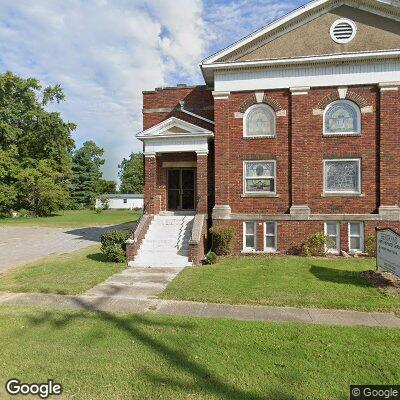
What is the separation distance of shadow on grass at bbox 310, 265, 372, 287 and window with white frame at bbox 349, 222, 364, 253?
3.24 m

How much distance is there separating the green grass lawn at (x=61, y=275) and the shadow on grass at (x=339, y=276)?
21.6ft

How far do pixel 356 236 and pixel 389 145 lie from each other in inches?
153

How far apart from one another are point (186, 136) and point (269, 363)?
445 inches

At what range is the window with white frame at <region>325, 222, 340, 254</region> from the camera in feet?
44.9

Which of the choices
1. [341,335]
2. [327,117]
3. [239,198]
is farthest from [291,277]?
[327,117]

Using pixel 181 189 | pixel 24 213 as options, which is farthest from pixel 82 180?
pixel 181 189

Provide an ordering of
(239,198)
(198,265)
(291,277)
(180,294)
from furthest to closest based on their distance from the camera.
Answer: (239,198), (198,265), (291,277), (180,294)

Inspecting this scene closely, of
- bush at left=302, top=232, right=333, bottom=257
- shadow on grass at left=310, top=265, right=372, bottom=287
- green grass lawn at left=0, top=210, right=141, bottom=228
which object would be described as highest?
bush at left=302, top=232, right=333, bottom=257

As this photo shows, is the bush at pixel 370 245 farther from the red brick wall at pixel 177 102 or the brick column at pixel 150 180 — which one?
the brick column at pixel 150 180

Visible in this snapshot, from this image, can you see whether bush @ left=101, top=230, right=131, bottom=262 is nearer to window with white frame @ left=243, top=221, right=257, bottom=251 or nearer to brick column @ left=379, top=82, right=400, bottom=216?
window with white frame @ left=243, top=221, right=257, bottom=251

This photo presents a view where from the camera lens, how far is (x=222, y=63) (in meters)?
14.3

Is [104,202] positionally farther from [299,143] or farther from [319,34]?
[319,34]

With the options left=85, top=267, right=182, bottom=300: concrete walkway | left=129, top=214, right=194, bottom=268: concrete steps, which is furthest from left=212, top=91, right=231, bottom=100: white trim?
left=85, top=267, right=182, bottom=300: concrete walkway

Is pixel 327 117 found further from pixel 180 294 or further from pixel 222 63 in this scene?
pixel 180 294
